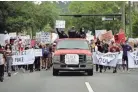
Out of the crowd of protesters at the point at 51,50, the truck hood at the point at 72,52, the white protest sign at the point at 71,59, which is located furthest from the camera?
the crowd of protesters at the point at 51,50

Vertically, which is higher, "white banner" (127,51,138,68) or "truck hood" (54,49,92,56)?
"truck hood" (54,49,92,56)

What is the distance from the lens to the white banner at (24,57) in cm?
2736

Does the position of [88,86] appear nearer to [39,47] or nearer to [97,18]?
[39,47]

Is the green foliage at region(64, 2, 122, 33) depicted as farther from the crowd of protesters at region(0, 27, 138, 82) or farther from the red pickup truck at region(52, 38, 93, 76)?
the red pickup truck at region(52, 38, 93, 76)

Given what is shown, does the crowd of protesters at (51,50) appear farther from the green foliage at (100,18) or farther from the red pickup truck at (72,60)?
the green foliage at (100,18)

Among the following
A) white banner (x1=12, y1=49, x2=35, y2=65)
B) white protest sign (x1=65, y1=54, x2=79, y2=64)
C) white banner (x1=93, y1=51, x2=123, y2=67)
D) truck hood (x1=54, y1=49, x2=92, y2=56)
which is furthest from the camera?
white banner (x1=12, y1=49, x2=35, y2=65)

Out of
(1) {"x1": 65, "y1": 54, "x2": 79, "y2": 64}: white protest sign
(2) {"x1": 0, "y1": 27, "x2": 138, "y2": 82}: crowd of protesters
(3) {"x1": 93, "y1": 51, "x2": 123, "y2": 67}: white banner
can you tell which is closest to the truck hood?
(1) {"x1": 65, "y1": 54, "x2": 79, "y2": 64}: white protest sign

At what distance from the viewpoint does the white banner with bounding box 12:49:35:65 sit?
27.4 meters

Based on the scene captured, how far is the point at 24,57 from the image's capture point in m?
27.6

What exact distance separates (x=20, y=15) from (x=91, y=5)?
31.9m

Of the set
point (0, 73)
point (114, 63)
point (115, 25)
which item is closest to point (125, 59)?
point (114, 63)

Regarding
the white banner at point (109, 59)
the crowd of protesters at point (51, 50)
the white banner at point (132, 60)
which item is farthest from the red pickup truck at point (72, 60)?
the white banner at point (132, 60)

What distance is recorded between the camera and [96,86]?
55.0ft

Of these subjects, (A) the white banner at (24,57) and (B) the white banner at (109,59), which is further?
(A) the white banner at (24,57)
